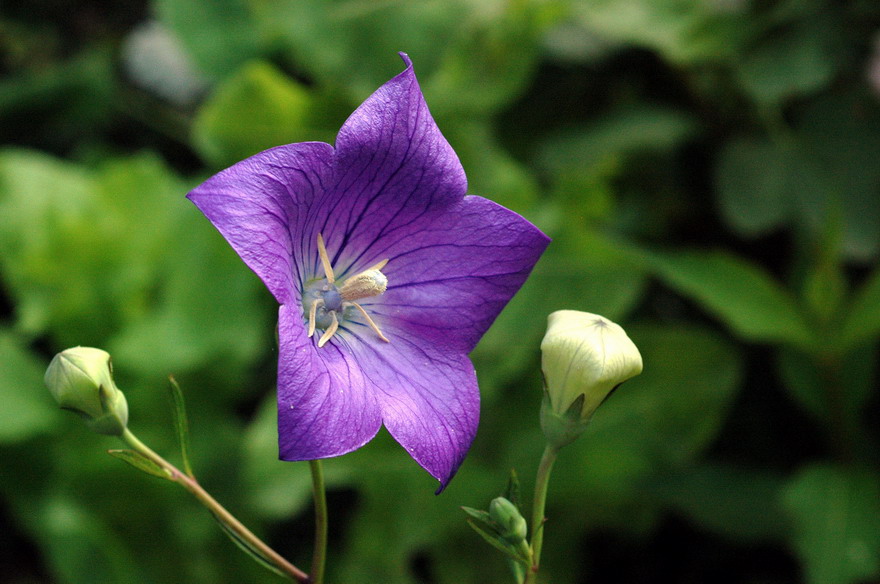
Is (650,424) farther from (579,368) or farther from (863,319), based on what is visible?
(579,368)

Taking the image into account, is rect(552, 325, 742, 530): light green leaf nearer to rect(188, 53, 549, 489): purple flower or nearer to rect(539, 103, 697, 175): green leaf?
rect(539, 103, 697, 175): green leaf

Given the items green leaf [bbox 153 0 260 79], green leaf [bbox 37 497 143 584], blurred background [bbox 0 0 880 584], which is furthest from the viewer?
green leaf [bbox 153 0 260 79]

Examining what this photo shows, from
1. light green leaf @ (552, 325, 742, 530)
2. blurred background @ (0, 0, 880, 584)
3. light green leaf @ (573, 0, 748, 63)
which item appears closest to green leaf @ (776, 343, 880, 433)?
blurred background @ (0, 0, 880, 584)

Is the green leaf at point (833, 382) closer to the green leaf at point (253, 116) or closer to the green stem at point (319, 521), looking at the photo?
the green leaf at point (253, 116)

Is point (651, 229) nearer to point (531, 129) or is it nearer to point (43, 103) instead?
point (531, 129)

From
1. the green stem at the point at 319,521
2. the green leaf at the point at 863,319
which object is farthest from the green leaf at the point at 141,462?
the green leaf at the point at 863,319

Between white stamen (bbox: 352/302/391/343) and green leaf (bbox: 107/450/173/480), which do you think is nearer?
green leaf (bbox: 107/450/173/480)
